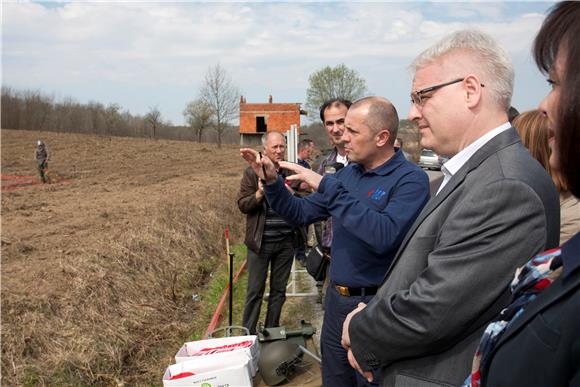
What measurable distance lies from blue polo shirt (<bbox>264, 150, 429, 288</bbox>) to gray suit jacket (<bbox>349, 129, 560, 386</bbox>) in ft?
2.07

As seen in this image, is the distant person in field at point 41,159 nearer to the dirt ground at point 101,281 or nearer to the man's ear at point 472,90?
the dirt ground at point 101,281

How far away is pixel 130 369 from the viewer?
4320 millimetres

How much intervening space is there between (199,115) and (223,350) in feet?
176

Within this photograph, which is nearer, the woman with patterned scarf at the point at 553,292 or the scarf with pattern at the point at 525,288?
the woman with patterned scarf at the point at 553,292

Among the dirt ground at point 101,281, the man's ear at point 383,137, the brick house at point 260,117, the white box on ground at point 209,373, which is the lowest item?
the dirt ground at point 101,281

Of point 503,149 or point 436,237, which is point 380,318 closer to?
point 436,237

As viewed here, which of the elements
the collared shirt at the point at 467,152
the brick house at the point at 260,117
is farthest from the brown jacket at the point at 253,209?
the brick house at the point at 260,117

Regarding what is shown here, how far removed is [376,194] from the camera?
8.22 feet

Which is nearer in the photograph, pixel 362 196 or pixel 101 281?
pixel 362 196

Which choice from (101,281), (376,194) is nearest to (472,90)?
(376,194)

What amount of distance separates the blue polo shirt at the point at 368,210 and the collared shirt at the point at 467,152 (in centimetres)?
61

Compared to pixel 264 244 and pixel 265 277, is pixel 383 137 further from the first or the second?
pixel 265 277

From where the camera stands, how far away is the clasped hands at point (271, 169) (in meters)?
2.52

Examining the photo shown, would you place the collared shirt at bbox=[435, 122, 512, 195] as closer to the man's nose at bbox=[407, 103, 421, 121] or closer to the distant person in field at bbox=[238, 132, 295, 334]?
the man's nose at bbox=[407, 103, 421, 121]
